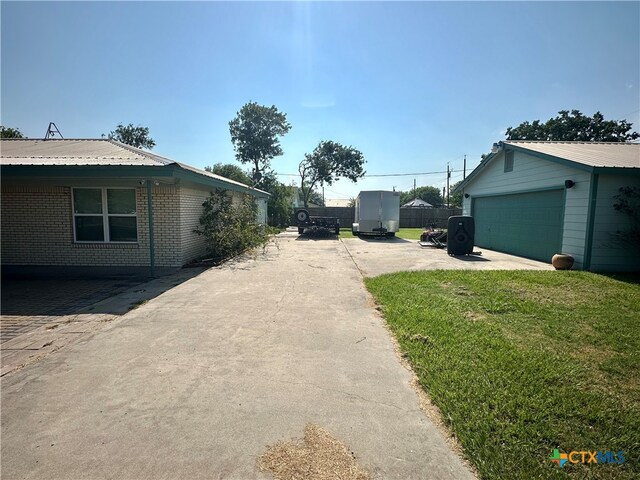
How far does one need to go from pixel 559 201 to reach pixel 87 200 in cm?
1424

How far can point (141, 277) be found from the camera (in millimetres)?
8422

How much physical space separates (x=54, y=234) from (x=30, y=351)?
6822mm

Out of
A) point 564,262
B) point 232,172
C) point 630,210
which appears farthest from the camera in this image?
point 232,172

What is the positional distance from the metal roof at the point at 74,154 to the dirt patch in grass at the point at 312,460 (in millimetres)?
7046

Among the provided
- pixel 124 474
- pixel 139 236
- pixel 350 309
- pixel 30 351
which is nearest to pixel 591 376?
pixel 350 309

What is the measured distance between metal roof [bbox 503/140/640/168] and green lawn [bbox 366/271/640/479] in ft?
14.6

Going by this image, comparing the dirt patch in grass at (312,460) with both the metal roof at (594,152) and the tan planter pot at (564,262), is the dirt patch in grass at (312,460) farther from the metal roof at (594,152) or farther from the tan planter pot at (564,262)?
the metal roof at (594,152)

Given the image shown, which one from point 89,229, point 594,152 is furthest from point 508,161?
point 89,229

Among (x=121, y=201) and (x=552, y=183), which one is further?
(x=552, y=183)

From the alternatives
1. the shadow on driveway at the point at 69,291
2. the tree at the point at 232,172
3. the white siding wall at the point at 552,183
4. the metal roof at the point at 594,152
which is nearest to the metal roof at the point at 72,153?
the shadow on driveway at the point at 69,291

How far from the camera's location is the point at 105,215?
9.30m

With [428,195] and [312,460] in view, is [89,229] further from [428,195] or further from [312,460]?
[428,195]

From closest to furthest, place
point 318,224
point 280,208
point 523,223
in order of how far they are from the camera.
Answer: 1. point 523,223
2. point 318,224
3. point 280,208

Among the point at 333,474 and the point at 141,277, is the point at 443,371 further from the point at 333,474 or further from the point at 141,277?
the point at 141,277
